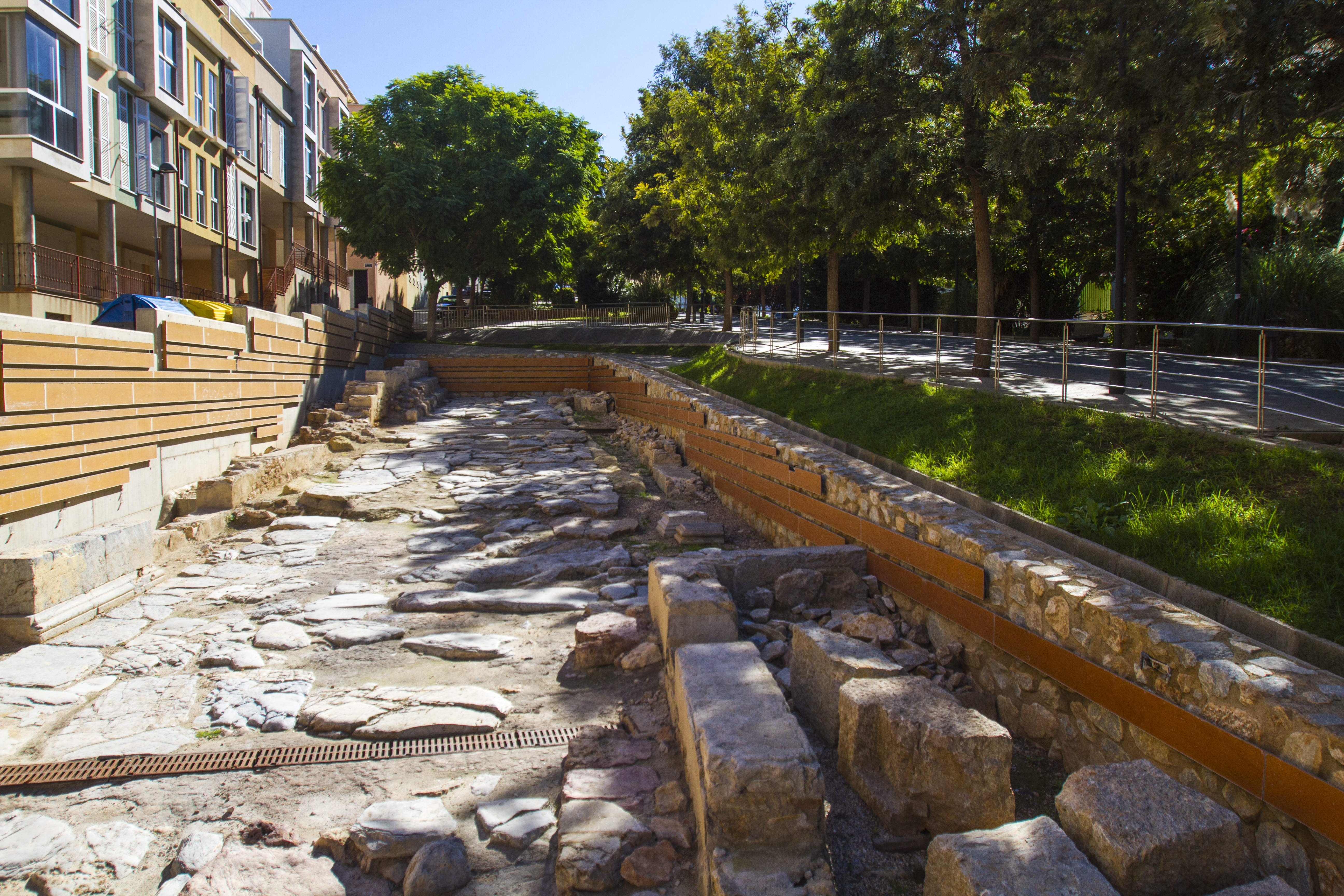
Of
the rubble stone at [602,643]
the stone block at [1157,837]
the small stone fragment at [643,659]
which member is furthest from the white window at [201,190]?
the stone block at [1157,837]

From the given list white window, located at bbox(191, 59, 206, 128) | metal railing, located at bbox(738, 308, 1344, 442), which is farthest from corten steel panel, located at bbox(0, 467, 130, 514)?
white window, located at bbox(191, 59, 206, 128)

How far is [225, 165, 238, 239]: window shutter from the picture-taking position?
82.4 ft

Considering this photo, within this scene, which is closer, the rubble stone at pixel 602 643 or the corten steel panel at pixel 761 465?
the rubble stone at pixel 602 643

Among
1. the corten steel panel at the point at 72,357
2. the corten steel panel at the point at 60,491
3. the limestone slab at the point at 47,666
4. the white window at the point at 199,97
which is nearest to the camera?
the limestone slab at the point at 47,666

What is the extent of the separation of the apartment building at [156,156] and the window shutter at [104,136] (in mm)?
49

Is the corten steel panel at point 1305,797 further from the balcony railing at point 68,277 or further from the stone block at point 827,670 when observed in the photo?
the balcony railing at point 68,277

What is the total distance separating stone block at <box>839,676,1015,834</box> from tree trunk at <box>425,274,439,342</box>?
91.4 feet

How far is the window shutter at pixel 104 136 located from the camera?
1856 centimetres

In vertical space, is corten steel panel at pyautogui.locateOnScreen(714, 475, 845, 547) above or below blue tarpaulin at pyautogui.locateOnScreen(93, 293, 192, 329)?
below

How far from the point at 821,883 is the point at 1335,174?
11147mm

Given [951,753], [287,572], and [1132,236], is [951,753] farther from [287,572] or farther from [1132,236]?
[1132,236]

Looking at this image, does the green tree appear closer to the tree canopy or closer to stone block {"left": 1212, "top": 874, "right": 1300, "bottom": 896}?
the tree canopy

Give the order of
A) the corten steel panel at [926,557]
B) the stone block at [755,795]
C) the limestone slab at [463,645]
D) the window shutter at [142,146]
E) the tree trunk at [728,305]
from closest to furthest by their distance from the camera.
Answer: the stone block at [755,795], the corten steel panel at [926,557], the limestone slab at [463,645], the window shutter at [142,146], the tree trunk at [728,305]

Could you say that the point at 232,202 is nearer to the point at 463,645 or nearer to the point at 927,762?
the point at 463,645
